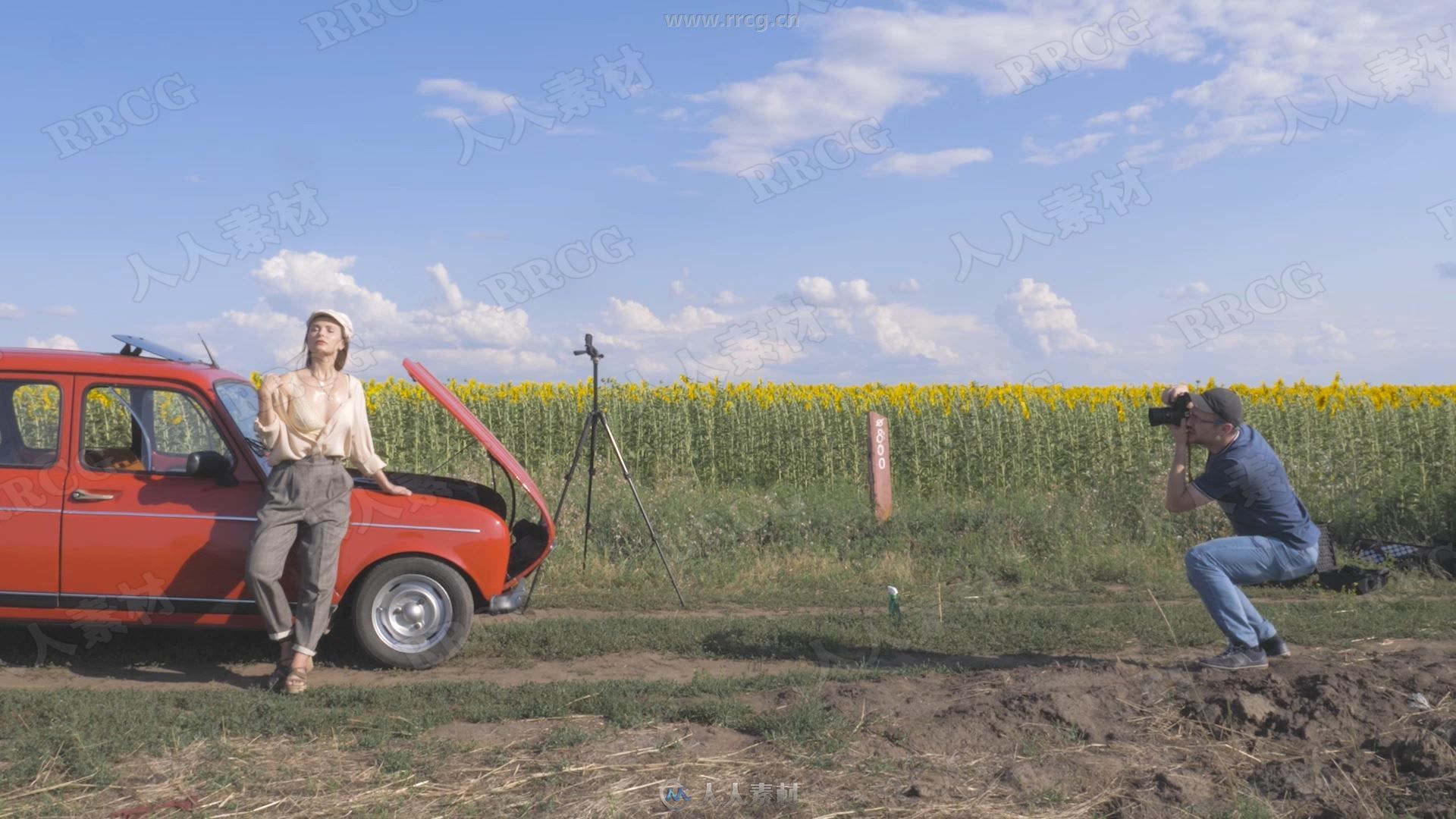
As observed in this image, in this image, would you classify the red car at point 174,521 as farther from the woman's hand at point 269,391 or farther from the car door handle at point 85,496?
the woman's hand at point 269,391

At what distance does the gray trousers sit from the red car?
0.31 m

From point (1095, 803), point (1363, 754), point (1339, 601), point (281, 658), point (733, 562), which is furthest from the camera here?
point (733, 562)

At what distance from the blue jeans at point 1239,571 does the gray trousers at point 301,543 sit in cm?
495

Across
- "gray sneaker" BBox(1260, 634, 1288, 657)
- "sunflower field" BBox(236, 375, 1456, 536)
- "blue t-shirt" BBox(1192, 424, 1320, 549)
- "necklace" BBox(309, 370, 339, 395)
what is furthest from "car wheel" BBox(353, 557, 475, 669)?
"sunflower field" BBox(236, 375, 1456, 536)

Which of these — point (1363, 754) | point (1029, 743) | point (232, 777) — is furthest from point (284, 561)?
point (1363, 754)

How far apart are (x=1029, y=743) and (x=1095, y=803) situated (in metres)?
0.62

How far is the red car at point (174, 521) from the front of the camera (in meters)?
6.54

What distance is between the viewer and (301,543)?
6.47m

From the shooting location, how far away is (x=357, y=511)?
6844mm

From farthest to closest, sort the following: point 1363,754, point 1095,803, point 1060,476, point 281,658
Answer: point 1060,476 < point 281,658 < point 1363,754 < point 1095,803

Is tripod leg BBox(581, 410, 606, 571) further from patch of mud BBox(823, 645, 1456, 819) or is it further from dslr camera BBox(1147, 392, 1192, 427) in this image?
dslr camera BBox(1147, 392, 1192, 427)

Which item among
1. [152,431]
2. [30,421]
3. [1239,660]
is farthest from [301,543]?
[1239,660]

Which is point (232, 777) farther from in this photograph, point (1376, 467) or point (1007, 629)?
point (1376, 467)

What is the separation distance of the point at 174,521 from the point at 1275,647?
257 inches
